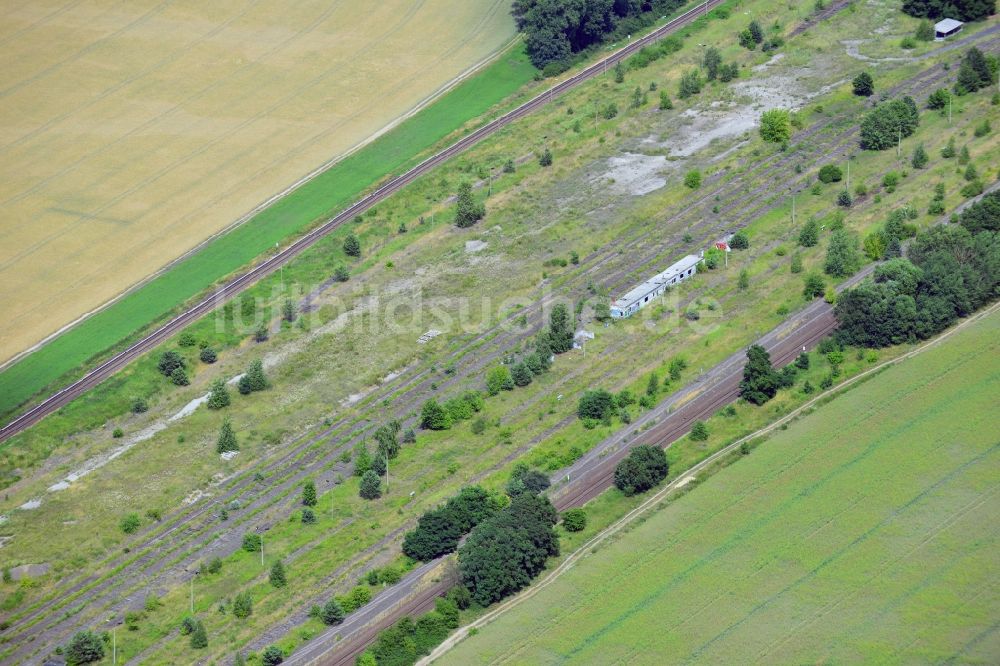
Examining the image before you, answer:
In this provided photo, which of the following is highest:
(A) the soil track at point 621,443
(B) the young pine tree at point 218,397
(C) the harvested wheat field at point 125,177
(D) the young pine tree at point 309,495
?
(C) the harvested wheat field at point 125,177

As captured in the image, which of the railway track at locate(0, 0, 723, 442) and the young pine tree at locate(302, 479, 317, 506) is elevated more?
the railway track at locate(0, 0, 723, 442)

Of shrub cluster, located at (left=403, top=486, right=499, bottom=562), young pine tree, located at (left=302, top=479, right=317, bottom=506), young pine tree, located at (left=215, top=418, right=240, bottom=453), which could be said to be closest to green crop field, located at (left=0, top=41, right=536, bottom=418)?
young pine tree, located at (left=215, top=418, right=240, bottom=453)

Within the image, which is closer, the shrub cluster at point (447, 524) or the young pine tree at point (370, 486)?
the shrub cluster at point (447, 524)

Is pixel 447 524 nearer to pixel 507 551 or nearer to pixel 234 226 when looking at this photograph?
pixel 507 551

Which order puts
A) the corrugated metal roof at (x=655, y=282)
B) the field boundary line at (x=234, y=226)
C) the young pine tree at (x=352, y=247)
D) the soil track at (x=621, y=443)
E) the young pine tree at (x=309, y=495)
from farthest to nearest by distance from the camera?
the young pine tree at (x=352, y=247)
the field boundary line at (x=234, y=226)
the corrugated metal roof at (x=655, y=282)
the young pine tree at (x=309, y=495)
the soil track at (x=621, y=443)

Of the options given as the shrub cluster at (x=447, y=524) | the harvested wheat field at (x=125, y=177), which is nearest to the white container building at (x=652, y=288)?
the shrub cluster at (x=447, y=524)

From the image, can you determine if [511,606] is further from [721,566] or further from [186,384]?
[186,384]

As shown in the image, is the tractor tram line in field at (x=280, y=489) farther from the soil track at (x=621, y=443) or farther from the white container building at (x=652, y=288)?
the white container building at (x=652, y=288)

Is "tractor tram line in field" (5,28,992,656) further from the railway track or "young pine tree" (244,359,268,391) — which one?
the railway track

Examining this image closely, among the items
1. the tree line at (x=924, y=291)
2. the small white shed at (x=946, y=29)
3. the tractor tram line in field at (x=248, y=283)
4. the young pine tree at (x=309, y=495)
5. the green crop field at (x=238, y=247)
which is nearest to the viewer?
the young pine tree at (x=309, y=495)

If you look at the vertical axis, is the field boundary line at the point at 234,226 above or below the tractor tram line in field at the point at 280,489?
above
